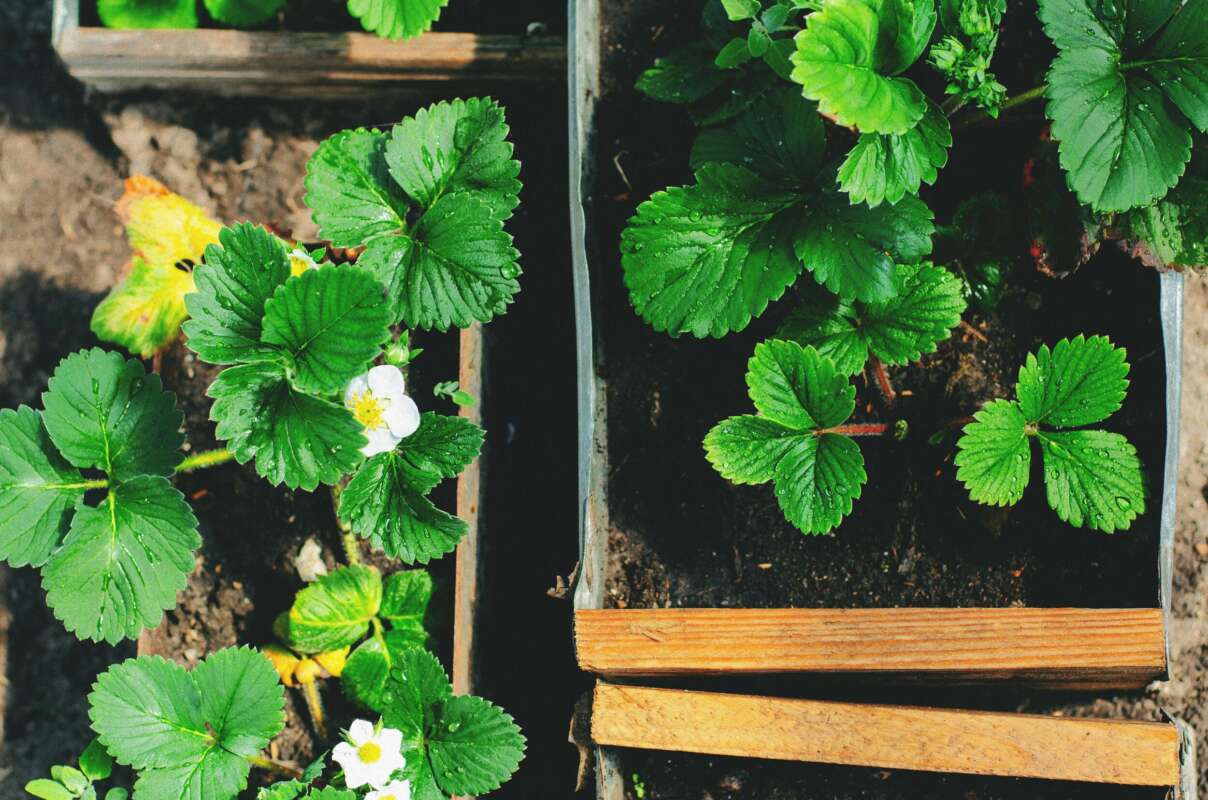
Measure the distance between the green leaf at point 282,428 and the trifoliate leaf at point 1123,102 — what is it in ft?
3.11

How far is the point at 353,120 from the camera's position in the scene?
6.52 ft

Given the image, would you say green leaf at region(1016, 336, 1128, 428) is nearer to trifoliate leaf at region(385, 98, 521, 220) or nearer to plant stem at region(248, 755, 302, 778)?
trifoliate leaf at region(385, 98, 521, 220)

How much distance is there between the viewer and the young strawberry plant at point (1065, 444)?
1.42 metres

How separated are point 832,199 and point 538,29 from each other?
642 millimetres

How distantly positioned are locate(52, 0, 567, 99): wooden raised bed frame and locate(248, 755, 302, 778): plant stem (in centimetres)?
113

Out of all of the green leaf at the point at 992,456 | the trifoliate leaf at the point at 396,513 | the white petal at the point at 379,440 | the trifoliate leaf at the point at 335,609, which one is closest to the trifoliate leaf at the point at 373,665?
the trifoliate leaf at the point at 335,609

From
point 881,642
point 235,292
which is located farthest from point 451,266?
point 881,642

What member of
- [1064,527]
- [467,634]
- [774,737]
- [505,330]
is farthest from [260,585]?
[1064,527]

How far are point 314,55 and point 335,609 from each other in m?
0.92

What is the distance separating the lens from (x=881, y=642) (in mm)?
1463

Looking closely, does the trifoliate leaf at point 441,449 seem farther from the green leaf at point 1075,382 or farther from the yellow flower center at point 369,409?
the green leaf at point 1075,382

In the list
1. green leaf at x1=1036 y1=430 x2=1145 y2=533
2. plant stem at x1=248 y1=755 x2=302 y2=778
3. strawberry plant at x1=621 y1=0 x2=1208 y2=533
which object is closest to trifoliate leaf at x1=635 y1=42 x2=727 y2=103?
strawberry plant at x1=621 y1=0 x2=1208 y2=533

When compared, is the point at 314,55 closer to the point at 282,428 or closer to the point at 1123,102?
the point at 282,428

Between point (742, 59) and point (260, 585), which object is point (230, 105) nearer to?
point (260, 585)
